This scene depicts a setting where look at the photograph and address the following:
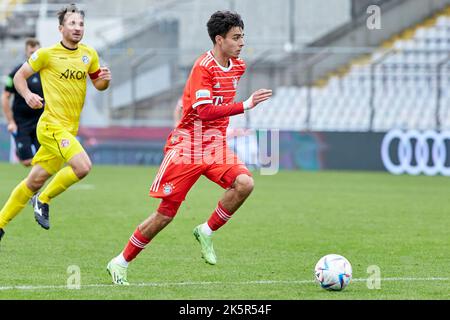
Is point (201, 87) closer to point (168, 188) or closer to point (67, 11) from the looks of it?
point (168, 188)

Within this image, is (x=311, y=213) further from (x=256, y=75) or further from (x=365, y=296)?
(x=256, y=75)

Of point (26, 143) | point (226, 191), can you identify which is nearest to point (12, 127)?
point (26, 143)

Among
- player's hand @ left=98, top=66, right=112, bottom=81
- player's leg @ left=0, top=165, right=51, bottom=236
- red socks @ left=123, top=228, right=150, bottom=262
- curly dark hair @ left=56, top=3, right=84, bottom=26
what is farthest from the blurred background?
red socks @ left=123, top=228, right=150, bottom=262

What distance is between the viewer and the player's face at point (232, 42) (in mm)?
8859

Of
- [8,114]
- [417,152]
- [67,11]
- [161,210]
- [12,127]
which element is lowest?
[417,152]

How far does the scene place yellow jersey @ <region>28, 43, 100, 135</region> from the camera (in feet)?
34.9

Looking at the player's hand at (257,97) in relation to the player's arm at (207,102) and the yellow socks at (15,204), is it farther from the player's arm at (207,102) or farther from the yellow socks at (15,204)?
the yellow socks at (15,204)

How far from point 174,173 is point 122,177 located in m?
13.8

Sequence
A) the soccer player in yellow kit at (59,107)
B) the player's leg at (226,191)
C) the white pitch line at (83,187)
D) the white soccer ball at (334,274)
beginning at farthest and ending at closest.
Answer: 1. the white pitch line at (83,187)
2. the soccer player in yellow kit at (59,107)
3. the player's leg at (226,191)
4. the white soccer ball at (334,274)

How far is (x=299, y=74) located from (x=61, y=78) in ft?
56.1

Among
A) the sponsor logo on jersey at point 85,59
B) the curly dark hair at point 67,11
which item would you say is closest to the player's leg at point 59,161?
A: the sponsor logo on jersey at point 85,59

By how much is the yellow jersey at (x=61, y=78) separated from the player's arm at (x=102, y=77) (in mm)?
142

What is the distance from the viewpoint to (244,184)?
895 centimetres
